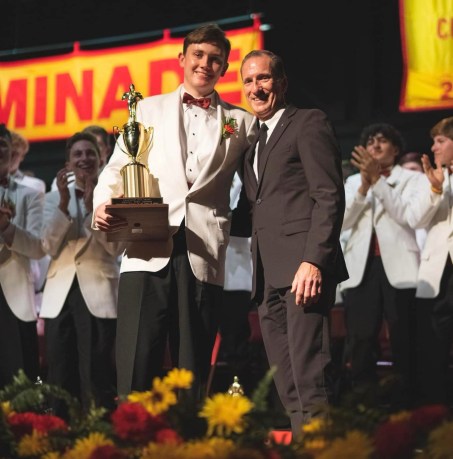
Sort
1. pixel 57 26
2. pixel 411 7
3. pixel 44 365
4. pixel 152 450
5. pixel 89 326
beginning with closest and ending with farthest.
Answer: pixel 152 450
pixel 89 326
pixel 44 365
pixel 411 7
pixel 57 26

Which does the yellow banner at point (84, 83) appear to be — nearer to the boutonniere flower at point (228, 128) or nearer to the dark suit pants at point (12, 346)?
the dark suit pants at point (12, 346)

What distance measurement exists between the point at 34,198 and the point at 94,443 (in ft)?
12.2

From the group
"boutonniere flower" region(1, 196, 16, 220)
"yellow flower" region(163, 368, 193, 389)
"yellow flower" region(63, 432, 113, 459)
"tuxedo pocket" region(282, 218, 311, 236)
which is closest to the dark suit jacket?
"tuxedo pocket" region(282, 218, 311, 236)

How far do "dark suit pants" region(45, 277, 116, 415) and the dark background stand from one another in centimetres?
377

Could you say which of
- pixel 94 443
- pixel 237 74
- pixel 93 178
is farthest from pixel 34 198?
pixel 94 443

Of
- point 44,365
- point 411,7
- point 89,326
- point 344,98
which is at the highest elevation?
point 411,7

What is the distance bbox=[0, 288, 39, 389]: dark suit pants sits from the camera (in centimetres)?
482

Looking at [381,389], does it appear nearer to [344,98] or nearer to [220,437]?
[220,437]

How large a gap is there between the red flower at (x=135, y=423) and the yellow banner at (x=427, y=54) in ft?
18.5

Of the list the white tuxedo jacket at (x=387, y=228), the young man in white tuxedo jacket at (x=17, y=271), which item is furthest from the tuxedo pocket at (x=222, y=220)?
the white tuxedo jacket at (x=387, y=228)

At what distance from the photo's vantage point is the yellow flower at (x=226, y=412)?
1.45 meters

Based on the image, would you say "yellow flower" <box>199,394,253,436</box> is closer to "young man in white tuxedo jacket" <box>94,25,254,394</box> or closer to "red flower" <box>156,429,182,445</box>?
"red flower" <box>156,429,182,445</box>

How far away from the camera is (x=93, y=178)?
16.3 feet

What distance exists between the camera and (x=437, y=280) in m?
4.98
